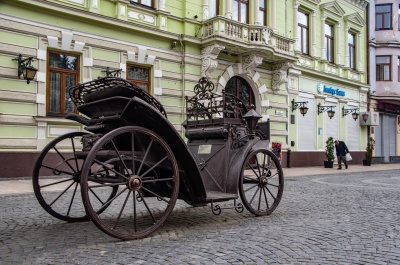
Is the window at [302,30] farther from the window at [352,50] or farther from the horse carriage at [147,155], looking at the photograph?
the horse carriage at [147,155]

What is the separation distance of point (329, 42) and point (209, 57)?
10664mm

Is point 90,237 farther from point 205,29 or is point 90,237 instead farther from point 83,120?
point 205,29

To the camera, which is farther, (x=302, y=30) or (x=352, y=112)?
(x=352, y=112)

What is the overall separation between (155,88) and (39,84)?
4.06 meters

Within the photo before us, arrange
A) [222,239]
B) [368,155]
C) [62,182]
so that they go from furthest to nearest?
[368,155], [62,182], [222,239]

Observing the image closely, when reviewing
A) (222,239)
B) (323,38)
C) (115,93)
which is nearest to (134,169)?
(115,93)

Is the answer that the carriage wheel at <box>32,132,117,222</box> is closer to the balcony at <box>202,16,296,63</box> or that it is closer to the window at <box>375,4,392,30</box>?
the balcony at <box>202,16,296,63</box>

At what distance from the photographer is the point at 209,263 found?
11.5 feet

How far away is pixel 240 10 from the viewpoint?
17.8 metres

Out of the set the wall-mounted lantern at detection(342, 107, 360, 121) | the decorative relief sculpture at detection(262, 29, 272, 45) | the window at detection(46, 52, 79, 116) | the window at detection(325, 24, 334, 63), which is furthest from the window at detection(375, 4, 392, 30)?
the window at detection(46, 52, 79, 116)

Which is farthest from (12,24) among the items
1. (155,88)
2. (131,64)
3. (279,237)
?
(279,237)

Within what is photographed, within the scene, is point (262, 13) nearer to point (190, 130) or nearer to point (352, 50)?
point (352, 50)

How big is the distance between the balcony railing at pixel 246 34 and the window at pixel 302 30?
2731mm

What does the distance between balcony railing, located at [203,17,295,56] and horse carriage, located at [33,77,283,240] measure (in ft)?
31.8
